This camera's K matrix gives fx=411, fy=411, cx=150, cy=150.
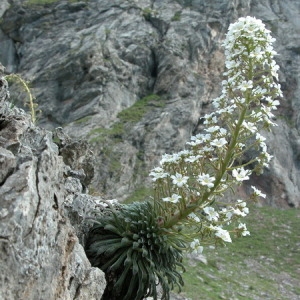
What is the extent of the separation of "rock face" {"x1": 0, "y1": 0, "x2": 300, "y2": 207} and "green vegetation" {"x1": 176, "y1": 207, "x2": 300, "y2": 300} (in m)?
6.88

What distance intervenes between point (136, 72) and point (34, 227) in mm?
28225

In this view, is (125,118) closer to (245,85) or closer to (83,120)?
(83,120)

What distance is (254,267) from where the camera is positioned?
1530cm

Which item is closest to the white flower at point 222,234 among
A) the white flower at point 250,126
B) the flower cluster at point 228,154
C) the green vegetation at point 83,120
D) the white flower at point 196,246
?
the flower cluster at point 228,154

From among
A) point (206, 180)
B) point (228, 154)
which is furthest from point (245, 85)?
point (206, 180)

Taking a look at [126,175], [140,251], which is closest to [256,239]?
[126,175]

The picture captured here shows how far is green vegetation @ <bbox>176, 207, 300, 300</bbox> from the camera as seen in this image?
38.4ft

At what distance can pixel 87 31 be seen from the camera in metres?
34.0

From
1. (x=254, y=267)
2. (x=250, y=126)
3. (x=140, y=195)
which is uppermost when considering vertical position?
(x=250, y=126)

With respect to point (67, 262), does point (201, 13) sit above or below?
below

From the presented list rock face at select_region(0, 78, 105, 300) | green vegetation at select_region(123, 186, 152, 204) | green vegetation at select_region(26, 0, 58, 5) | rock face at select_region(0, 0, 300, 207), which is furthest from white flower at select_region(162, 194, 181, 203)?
green vegetation at select_region(26, 0, 58, 5)

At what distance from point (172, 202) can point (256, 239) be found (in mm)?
14765

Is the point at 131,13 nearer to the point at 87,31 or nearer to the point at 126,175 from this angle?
the point at 87,31

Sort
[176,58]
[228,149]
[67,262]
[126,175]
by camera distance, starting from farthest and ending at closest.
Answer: [176,58] → [126,175] → [228,149] → [67,262]
